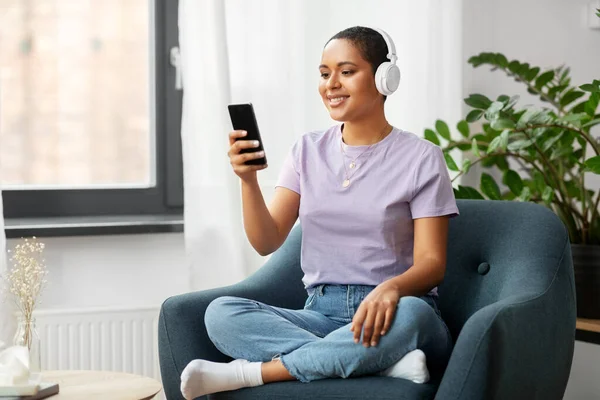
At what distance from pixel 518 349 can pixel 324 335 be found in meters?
0.41

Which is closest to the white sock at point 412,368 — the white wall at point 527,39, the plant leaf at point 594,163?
the plant leaf at point 594,163

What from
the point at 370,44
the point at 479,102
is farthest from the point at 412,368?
the point at 479,102

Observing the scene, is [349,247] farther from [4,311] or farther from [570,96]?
[570,96]

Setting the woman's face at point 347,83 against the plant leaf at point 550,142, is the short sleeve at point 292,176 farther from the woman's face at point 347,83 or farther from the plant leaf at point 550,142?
the plant leaf at point 550,142

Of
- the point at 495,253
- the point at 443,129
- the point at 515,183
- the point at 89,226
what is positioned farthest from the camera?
the point at 443,129

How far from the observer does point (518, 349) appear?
5.31 ft

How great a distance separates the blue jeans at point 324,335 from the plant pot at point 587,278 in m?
0.75

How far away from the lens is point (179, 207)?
115 inches

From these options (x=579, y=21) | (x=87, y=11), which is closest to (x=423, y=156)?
(x=87, y=11)

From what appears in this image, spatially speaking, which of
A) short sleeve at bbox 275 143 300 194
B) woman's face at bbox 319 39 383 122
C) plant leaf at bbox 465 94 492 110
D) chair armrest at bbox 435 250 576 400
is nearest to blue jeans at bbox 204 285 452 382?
chair armrest at bbox 435 250 576 400

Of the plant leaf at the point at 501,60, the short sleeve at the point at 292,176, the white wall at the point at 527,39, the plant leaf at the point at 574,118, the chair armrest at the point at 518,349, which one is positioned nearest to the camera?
the chair armrest at the point at 518,349

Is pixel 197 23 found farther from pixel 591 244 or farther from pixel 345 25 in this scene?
pixel 591 244

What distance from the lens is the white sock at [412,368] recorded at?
63.5 inches

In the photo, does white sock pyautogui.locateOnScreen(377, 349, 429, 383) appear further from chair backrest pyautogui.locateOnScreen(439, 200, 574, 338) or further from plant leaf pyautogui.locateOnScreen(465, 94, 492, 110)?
plant leaf pyautogui.locateOnScreen(465, 94, 492, 110)
